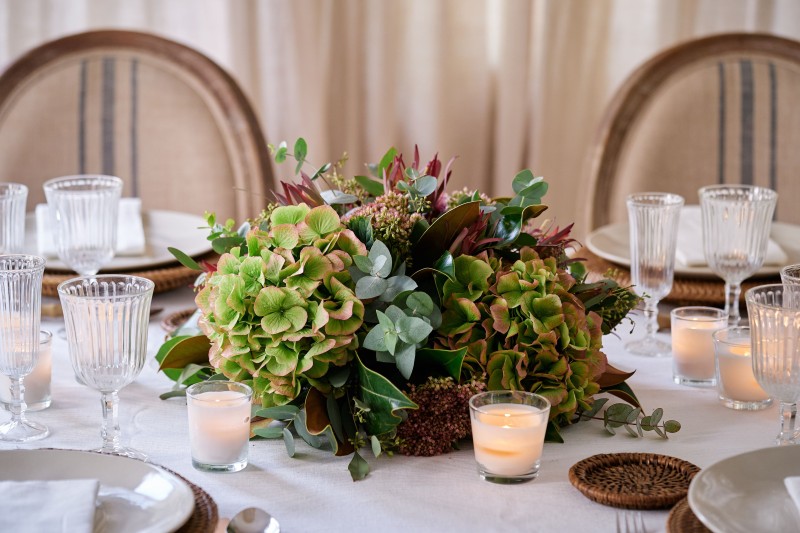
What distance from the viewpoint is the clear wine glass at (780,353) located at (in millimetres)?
957

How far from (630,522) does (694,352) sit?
40 centimetres

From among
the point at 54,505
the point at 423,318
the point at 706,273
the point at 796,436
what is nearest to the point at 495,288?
the point at 423,318

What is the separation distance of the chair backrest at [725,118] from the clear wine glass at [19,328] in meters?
1.38

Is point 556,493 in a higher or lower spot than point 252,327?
lower

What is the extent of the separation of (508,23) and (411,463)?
2064mm

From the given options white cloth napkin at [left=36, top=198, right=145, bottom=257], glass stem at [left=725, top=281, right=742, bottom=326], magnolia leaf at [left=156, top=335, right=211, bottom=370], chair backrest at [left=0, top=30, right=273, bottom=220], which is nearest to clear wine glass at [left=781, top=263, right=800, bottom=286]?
glass stem at [left=725, top=281, right=742, bottom=326]

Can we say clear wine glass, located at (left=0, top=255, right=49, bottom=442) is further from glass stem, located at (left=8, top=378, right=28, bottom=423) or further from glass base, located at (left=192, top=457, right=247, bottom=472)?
glass base, located at (left=192, top=457, right=247, bottom=472)

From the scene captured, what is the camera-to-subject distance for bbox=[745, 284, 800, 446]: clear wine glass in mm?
957

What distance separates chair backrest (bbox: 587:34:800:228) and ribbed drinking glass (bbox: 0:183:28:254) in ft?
4.00

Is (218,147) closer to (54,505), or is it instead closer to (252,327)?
(252,327)

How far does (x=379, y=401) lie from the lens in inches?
37.7

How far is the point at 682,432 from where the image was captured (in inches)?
41.4

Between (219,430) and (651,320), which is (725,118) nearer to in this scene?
(651,320)

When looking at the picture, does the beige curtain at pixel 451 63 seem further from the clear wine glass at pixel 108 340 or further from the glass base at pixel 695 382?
the clear wine glass at pixel 108 340
